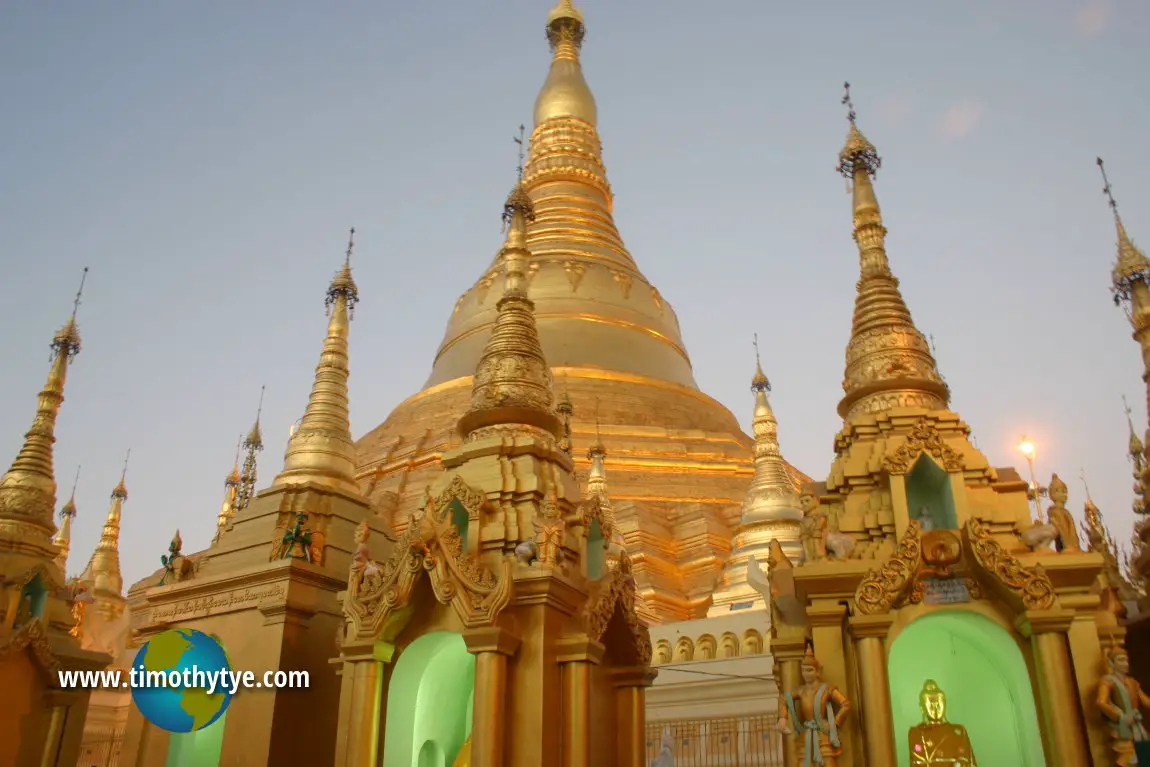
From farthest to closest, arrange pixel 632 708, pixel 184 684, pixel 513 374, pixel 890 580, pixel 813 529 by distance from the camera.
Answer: pixel 184 684, pixel 513 374, pixel 632 708, pixel 813 529, pixel 890 580

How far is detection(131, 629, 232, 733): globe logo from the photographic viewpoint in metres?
11.4

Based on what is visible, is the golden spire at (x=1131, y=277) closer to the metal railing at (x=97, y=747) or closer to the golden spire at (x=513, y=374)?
the golden spire at (x=513, y=374)

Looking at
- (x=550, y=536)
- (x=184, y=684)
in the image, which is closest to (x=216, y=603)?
(x=184, y=684)

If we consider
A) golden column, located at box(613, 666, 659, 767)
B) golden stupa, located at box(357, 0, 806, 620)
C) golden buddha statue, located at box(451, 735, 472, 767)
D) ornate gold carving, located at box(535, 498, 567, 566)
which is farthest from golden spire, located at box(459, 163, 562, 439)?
golden stupa, located at box(357, 0, 806, 620)

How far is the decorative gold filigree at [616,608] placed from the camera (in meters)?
9.78

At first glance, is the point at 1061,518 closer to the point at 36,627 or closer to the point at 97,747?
the point at 36,627

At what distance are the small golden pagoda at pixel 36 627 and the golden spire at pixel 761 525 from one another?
424 inches

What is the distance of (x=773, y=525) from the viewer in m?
19.8

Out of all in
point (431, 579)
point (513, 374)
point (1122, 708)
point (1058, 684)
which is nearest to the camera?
point (1122, 708)

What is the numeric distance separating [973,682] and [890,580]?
2040 mm

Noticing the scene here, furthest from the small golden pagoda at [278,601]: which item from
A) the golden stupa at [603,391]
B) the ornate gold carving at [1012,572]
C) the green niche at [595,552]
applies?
the golden stupa at [603,391]

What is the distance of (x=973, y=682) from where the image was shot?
10.0 m

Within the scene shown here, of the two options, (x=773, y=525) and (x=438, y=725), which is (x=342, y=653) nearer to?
(x=438, y=725)

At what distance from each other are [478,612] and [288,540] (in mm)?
4206
